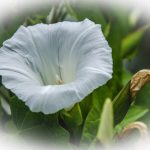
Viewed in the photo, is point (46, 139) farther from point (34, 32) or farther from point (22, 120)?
point (34, 32)

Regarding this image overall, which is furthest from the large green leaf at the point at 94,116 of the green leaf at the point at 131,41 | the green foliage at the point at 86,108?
the green leaf at the point at 131,41

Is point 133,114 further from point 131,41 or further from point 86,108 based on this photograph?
point 131,41

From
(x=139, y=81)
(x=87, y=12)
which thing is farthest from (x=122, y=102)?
(x=87, y=12)

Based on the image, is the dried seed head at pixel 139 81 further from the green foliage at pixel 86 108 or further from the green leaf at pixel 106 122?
the green leaf at pixel 106 122

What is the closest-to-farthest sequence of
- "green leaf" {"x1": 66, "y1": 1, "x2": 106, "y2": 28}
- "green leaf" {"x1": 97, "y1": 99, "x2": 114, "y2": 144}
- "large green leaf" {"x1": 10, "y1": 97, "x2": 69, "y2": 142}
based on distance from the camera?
1. "green leaf" {"x1": 97, "y1": 99, "x2": 114, "y2": 144}
2. "large green leaf" {"x1": 10, "y1": 97, "x2": 69, "y2": 142}
3. "green leaf" {"x1": 66, "y1": 1, "x2": 106, "y2": 28}

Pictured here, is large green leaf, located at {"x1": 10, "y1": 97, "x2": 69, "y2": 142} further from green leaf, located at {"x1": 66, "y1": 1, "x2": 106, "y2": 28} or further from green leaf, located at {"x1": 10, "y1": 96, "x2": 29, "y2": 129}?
green leaf, located at {"x1": 66, "y1": 1, "x2": 106, "y2": 28}

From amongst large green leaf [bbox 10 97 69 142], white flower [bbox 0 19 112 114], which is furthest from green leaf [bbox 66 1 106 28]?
large green leaf [bbox 10 97 69 142]
